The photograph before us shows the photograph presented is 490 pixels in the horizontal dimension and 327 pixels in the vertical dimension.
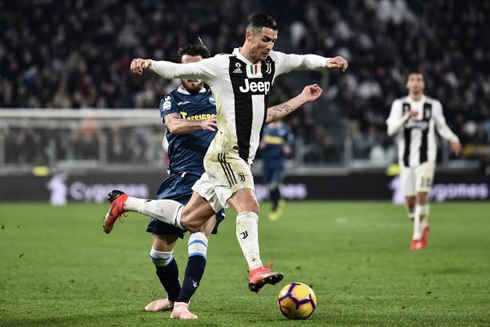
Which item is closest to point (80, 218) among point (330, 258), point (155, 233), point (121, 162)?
point (121, 162)

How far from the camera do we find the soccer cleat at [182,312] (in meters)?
7.20

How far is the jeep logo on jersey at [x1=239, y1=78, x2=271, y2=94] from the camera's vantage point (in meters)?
7.36

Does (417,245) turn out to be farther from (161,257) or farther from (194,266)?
(194,266)

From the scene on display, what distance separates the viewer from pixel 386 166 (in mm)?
26438

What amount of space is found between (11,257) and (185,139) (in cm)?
538

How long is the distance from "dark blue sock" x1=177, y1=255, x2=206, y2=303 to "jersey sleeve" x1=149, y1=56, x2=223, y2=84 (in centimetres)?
141

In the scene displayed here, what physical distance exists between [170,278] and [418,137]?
22.8ft

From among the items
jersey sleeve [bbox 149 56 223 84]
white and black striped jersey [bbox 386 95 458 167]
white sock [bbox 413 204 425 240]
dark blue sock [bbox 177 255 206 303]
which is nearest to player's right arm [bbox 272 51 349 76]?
jersey sleeve [bbox 149 56 223 84]

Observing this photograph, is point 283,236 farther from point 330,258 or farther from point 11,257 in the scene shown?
point 11,257

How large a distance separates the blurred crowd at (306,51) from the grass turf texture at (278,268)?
25.2ft

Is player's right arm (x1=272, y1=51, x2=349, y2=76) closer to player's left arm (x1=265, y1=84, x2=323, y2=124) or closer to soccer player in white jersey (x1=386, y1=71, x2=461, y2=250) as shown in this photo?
player's left arm (x1=265, y1=84, x2=323, y2=124)

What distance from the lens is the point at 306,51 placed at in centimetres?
3012

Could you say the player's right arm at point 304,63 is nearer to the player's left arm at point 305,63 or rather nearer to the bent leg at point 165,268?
the player's left arm at point 305,63

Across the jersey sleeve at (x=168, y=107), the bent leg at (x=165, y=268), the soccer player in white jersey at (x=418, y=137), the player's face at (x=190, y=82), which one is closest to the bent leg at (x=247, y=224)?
the bent leg at (x=165, y=268)
